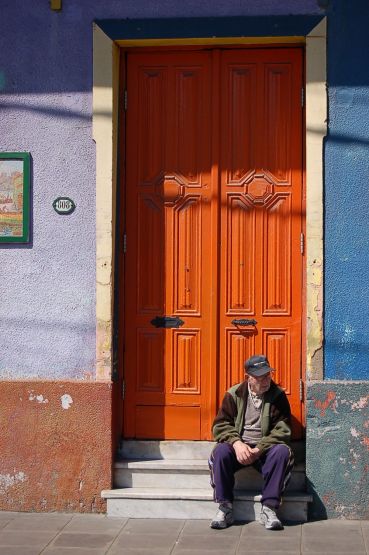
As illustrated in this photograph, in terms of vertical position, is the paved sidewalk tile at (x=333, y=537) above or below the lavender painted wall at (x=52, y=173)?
below

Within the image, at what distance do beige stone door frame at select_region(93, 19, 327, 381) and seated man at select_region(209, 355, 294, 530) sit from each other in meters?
0.41

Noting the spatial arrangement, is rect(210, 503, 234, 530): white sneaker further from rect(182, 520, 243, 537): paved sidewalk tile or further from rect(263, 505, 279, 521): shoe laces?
rect(263, 505, 279, 521): shoe laces

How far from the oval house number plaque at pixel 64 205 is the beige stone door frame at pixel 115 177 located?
0.22 meters

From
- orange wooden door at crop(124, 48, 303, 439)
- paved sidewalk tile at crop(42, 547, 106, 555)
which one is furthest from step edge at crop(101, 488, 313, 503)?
paved sidewalk tile at crop(42, 547, 106, 555)

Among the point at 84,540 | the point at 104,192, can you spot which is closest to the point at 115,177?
the point at 104,192

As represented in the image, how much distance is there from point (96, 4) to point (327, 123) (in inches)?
78.9

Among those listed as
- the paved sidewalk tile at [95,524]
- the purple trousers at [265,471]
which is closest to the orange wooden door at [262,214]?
the purple trousers at [265,471]

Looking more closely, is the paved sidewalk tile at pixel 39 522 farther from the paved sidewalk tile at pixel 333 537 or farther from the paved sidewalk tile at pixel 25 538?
the paved sidewalk tile at pixel 333 537

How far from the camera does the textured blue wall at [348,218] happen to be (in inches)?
298

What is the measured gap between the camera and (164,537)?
7117mm

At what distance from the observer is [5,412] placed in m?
7.80

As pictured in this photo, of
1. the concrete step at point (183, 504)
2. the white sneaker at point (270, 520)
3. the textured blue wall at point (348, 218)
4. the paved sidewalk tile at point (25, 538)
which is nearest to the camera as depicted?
the paved sidewalk tile at point (25, 538)

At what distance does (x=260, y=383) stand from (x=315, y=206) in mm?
1375

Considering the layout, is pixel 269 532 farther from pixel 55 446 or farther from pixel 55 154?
pixel 55 154
